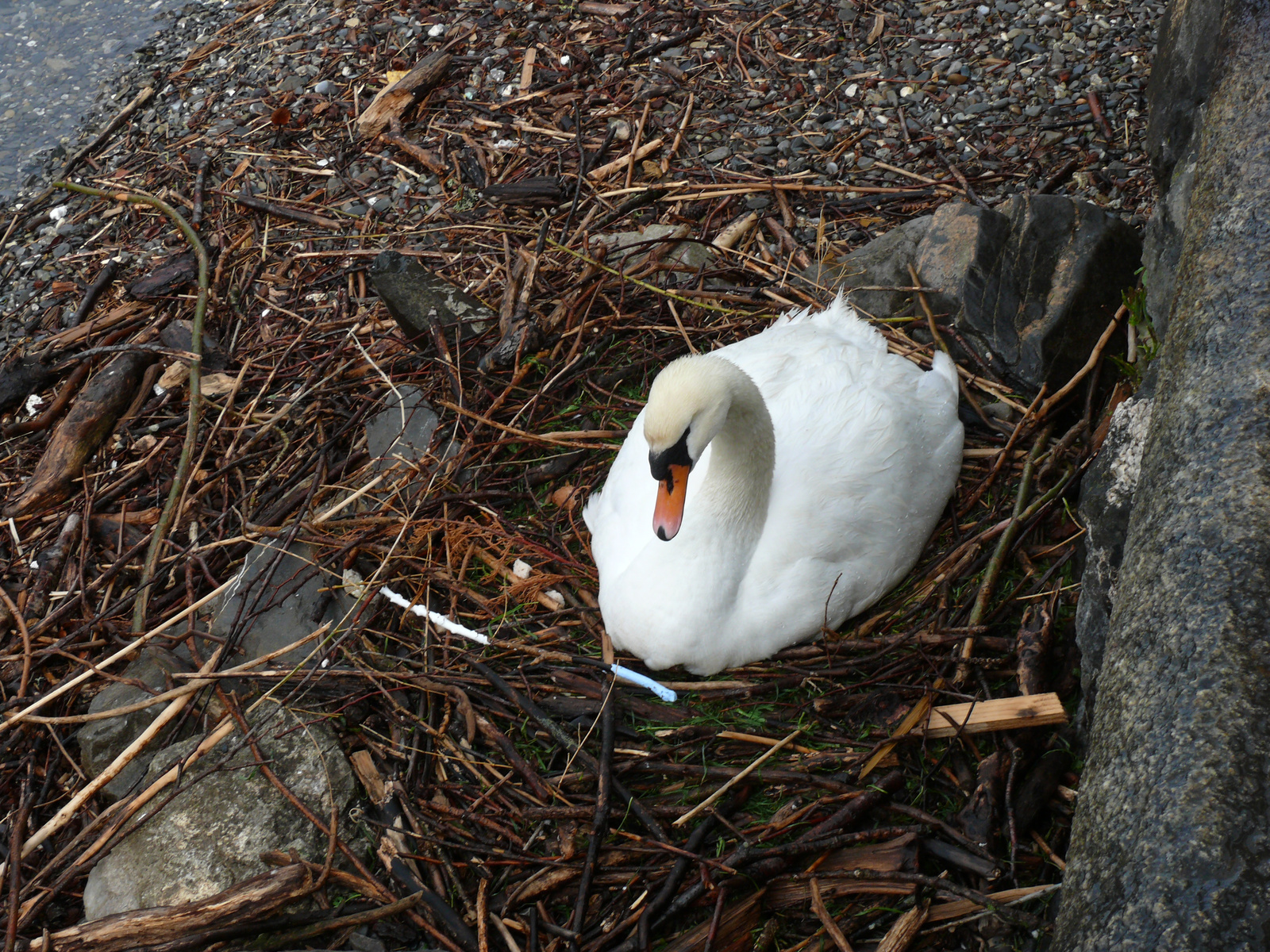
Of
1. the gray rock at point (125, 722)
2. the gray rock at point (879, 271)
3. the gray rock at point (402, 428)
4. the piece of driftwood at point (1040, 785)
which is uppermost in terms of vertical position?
the gray rock at point (402, 428)

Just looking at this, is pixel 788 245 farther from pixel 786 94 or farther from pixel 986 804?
pixel 986 804

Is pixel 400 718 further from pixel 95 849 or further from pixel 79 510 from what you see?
pixel 79 510

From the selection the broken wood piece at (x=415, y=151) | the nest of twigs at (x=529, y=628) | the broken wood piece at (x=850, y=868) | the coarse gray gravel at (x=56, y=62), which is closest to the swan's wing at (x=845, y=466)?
the nest of twigs at (x=529, y=628)

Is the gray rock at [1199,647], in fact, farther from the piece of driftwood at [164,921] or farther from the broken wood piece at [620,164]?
the broken wood piece at [620,164]

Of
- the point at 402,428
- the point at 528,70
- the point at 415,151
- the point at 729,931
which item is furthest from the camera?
the point at 528,70

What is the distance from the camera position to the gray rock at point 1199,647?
1366 millimetres

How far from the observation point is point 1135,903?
4.59ft

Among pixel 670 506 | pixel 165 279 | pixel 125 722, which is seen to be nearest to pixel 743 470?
pixel 670 506

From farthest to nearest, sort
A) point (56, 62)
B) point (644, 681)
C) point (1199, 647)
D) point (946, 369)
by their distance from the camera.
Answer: point (56, 62) → point (946, 369) → point (644, 681) → point (1199, 647)

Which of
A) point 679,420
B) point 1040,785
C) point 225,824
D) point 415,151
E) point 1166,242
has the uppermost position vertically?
point 415,151

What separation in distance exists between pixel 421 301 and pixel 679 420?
2013mm

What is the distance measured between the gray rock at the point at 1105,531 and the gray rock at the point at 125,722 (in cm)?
310

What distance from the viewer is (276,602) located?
3707 mm

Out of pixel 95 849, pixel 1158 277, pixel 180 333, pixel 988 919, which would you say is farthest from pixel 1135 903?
pixel 180 333
